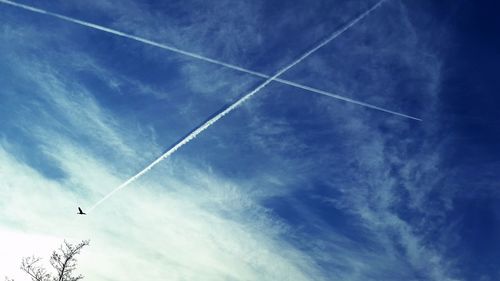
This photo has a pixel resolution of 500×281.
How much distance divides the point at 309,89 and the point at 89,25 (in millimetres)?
20000

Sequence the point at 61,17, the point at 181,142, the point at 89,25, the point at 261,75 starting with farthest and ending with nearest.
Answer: the point at 181,142 → the point at 261,75 → the point at 89,25 → the point at 61,17

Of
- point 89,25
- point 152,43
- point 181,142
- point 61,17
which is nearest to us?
point 61,17

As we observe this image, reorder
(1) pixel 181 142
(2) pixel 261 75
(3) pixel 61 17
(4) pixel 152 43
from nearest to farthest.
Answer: (3) pixel 61 17 < (4) pixel 152 43 < (2) pixel 261 75 < (1) pixel 181 142

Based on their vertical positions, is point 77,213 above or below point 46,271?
above

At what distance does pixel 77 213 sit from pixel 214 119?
17.9 metres

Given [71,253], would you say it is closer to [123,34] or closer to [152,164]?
[152,164]

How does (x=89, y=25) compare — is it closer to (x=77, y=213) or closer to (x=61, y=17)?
(x=61, y=17)

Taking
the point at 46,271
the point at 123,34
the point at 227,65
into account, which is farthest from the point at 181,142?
the point at 46,271

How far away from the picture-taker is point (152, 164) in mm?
38125

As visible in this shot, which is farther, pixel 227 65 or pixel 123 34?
pixel 227 65

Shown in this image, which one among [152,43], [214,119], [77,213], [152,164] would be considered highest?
[152,43]

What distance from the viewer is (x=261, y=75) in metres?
34.1

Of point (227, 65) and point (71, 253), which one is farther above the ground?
point (227, 65)

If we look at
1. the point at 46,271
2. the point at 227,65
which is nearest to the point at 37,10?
the point at 227,65
